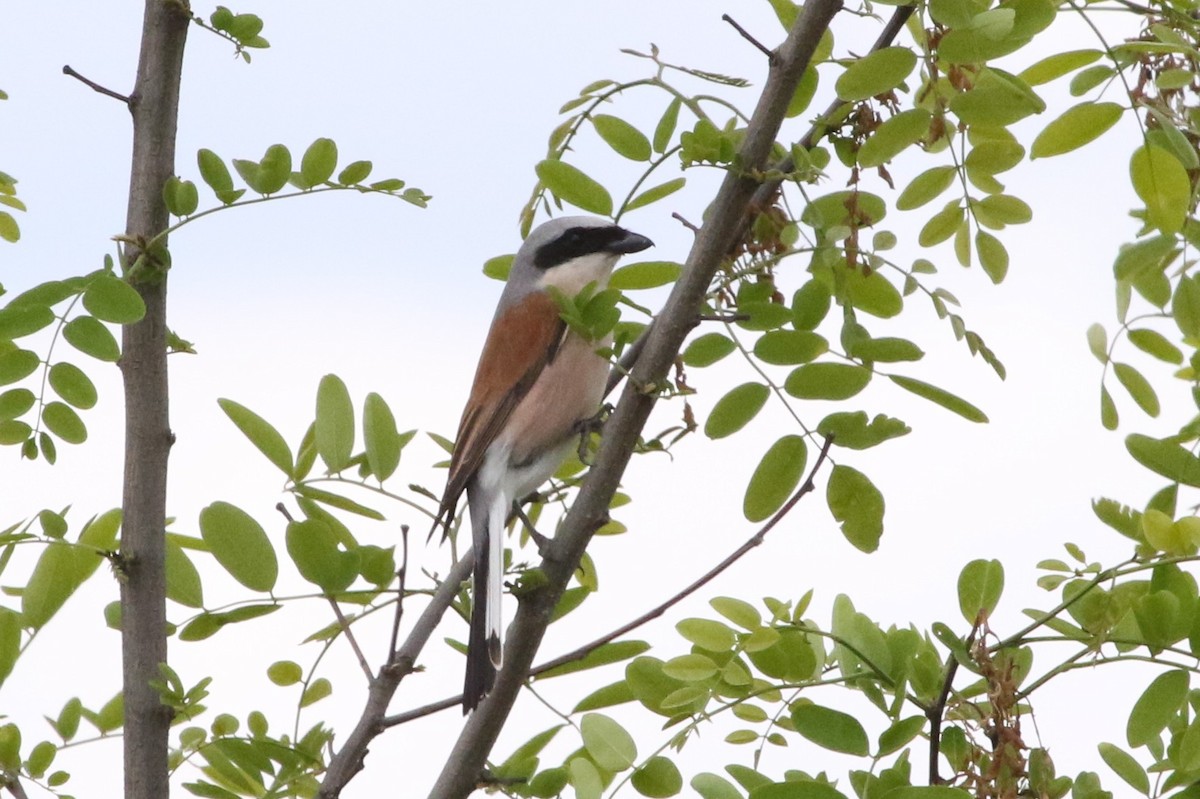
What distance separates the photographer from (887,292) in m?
2.11

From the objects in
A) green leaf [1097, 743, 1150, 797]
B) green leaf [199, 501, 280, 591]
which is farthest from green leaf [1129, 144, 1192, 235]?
green leaf [199, 501, 280, 591]

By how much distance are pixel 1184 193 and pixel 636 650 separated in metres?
1.07

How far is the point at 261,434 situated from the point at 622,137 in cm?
78

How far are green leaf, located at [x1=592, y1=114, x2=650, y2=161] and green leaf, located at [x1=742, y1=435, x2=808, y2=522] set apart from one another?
1.86 feet

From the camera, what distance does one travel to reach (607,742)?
1.98 metres

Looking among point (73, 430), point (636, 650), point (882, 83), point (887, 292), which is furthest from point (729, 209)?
point (73, 430)

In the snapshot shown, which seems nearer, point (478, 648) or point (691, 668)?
point (691, 668)

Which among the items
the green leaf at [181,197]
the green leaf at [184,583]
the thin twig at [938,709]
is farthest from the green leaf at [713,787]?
the green leaf at [181,197]

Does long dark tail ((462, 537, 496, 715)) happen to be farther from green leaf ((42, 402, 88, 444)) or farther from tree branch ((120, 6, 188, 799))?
green leaf ((42, 402, 88, 444))

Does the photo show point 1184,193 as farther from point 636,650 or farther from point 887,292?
point 636,650

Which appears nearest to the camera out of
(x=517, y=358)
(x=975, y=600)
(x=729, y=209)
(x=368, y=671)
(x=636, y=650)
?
(x=729, y=209)

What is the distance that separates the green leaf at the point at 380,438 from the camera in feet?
7.48

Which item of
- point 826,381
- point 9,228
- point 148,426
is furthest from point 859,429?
point 9,228

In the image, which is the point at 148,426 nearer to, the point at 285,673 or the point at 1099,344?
the point at 285,673
